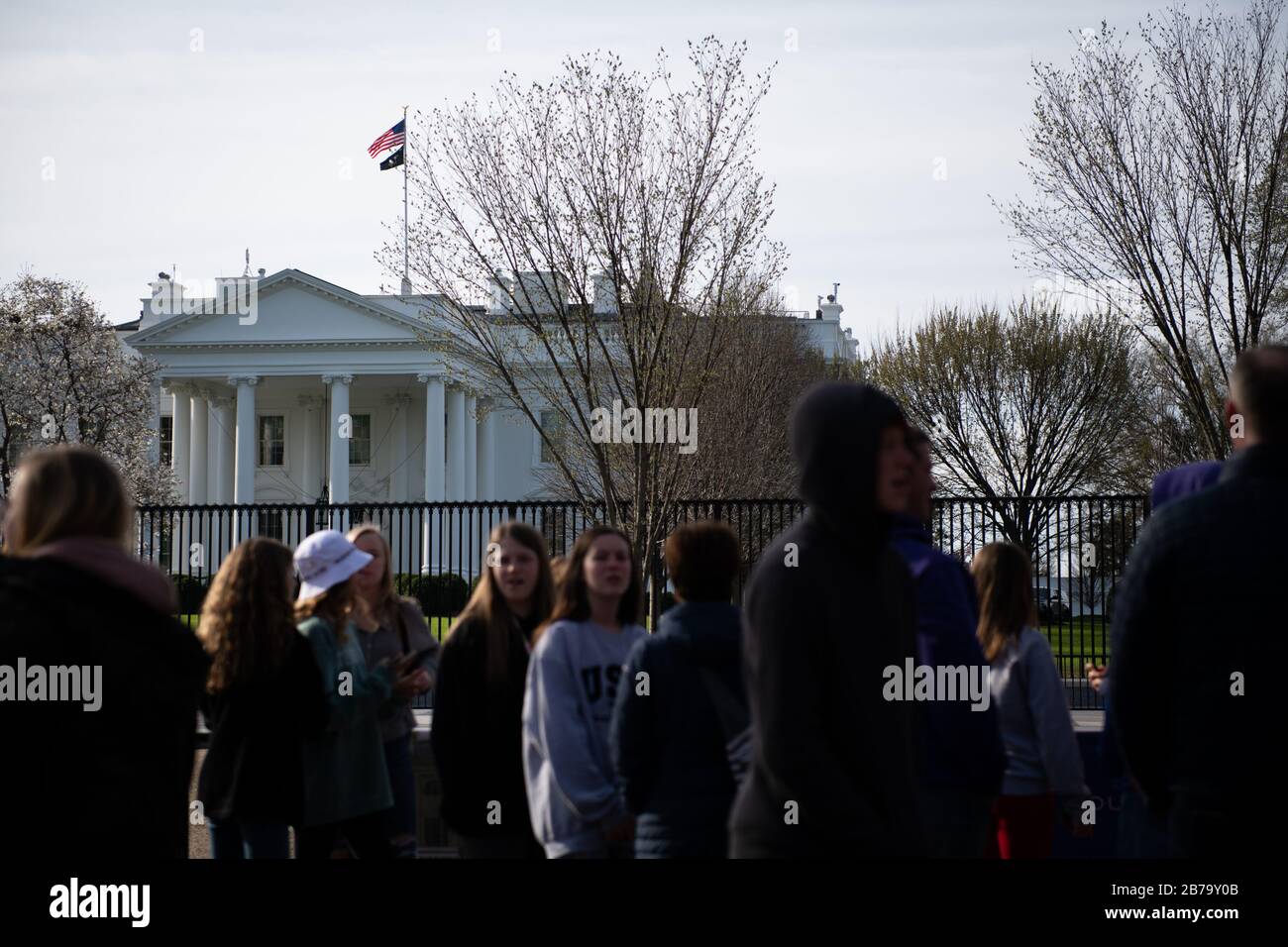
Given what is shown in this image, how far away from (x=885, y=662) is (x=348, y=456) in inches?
2046

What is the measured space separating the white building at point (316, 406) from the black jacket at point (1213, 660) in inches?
1767

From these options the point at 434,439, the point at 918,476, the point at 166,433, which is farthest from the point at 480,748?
the point at 166,433

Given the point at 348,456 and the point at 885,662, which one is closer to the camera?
the point at 885,662

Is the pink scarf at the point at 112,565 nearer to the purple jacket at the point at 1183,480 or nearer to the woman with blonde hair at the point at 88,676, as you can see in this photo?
the woman with blonde hair at the point at 88,676

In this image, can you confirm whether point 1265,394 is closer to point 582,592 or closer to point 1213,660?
point 1213,660

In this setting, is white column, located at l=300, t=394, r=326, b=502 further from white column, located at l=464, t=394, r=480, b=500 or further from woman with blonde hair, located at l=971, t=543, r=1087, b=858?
woman with blonde hair, located at l=971, t=543, r=1087, b=858

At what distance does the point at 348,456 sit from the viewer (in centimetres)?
5397

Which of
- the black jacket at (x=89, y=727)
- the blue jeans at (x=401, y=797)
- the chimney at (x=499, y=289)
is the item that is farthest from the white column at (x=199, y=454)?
the black jacket at (x=89, y=727)

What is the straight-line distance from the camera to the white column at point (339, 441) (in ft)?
166

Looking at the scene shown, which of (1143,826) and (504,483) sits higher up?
(504,483)

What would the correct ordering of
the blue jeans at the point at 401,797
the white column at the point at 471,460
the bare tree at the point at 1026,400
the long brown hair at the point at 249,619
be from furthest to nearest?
the white column at the point at 471,460 < the bare tree at the point at 1026,400 < the blue jeans at the point at 401,797 < the long brown hair at the point at 249,619

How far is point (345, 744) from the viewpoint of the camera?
5824 millimetres
